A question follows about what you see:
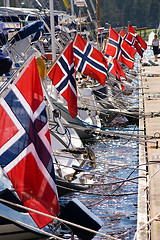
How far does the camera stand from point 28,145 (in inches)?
185

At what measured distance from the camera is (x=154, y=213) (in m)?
6.65

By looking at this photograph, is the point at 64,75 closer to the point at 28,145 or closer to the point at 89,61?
the point at 89,61

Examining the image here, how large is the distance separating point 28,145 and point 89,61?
6.80 m

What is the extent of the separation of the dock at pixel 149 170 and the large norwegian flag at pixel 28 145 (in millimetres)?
1445

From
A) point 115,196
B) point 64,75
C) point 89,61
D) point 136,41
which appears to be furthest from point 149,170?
point 136,41

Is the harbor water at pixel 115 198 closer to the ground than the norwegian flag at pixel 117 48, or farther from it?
closer to the ground

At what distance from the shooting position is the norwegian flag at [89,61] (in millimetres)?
11117

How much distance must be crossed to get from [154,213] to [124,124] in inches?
330

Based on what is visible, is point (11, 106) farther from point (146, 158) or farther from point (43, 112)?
point (146, 158)

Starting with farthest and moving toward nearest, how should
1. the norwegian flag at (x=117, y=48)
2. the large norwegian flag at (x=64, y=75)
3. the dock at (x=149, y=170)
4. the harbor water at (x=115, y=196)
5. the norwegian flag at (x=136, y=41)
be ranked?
the norwegian flag at (x=136, y=41) < the norwegian flag at (x=117, y=48) < the large norwegian flag at (x=64, y=75) < the harbor water at (x=115, y=196) < the dock at (x=149, y=170)

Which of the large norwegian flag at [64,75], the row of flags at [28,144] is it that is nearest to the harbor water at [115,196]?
the large norwegian flag at [64,75]

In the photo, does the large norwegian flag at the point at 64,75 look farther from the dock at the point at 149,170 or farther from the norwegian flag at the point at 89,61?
the norwegian flag at the point at 89,61

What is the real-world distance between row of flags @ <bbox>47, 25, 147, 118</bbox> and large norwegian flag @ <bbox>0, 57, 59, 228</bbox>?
3.68 meters

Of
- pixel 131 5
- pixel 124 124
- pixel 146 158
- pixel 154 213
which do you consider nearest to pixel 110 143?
pixel 124 124
